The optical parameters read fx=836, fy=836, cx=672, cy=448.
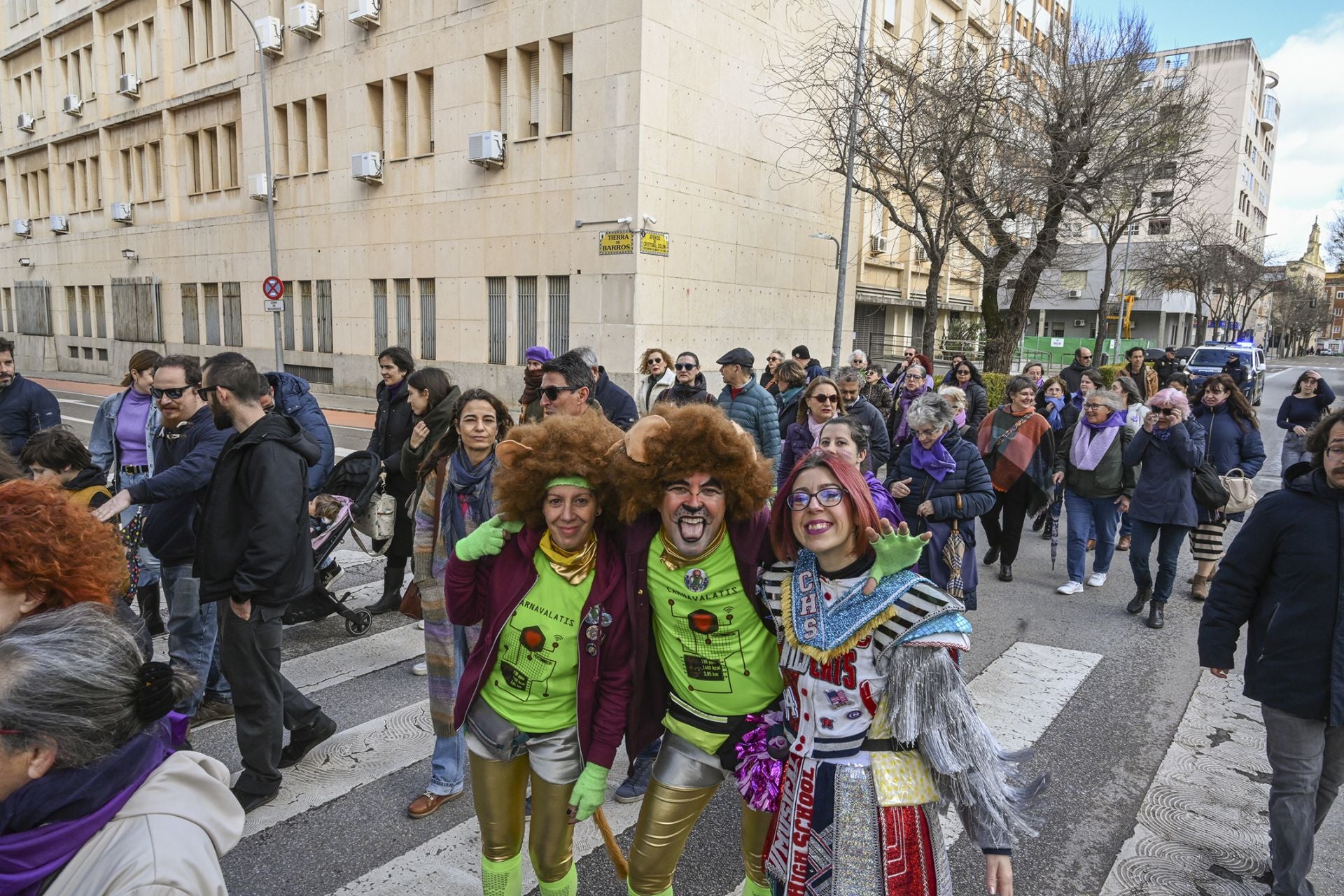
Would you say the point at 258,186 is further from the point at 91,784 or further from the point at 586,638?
the point at 91,784

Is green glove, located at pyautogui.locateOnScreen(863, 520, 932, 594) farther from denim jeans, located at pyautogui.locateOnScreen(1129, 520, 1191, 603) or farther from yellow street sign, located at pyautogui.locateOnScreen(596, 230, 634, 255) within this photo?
yellow street sign, located at pyautogui.locateOnScreen(596, 230, 634, 255)

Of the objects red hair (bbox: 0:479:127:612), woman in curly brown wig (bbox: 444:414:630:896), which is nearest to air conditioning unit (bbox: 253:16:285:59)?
red hair (bbox: 0:479:127:612)

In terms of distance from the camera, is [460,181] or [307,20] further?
[307,20]

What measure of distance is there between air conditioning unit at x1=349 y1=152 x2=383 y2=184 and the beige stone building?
58mm

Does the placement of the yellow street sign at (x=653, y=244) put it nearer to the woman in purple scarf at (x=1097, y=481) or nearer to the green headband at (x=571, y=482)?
the woman in purple scarf at (x=1097, y=481)

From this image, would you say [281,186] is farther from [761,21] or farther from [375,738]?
[375,738]

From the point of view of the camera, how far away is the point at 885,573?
2.27 metres

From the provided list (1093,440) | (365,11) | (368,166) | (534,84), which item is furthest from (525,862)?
(365,11)

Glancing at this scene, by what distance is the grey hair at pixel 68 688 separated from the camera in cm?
158

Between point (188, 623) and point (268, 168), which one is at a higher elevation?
point (268, 168)

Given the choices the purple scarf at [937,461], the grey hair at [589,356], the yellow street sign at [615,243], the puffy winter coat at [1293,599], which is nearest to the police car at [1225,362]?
the yellow street sign at [615,243]

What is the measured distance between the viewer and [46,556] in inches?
86.7

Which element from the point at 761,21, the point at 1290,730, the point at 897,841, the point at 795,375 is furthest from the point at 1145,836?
the point at 761,21

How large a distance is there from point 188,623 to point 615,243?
1501cm
